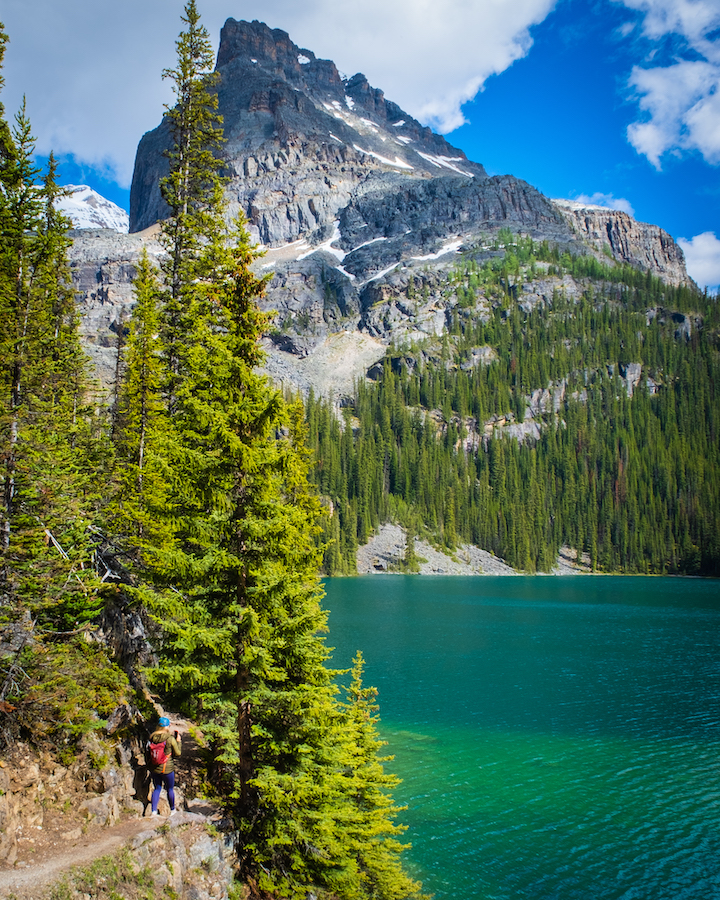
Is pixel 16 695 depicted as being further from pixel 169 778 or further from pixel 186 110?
pixel 186 110

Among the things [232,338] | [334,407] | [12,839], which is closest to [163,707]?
[12,839]

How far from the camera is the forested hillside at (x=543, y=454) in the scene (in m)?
147

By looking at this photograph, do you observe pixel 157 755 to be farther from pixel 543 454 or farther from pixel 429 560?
pixel 543 454

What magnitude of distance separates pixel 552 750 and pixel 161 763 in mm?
24663

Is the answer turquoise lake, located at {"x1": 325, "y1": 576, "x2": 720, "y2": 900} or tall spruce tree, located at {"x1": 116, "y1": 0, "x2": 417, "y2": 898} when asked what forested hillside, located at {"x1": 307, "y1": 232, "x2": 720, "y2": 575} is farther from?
tall spruce tree, located at {"x1": 116, "y1": 0, "x2": 417, "y2": 898}

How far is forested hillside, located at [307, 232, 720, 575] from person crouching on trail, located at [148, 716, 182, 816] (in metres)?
108

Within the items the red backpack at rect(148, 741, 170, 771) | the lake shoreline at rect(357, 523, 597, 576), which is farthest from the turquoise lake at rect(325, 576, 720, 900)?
the lake shoreline at rect(357, 523, 597, 576)

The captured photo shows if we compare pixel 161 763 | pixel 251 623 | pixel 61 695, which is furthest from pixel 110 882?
pixel 251 623

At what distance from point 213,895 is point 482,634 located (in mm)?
51002

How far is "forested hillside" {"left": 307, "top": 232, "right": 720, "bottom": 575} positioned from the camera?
146625 mm

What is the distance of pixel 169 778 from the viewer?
37.0 feet

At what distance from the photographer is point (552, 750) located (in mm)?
29156

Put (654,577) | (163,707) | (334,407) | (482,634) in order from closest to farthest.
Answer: (163,707) < (482,634) < (654,577) < (334,407)

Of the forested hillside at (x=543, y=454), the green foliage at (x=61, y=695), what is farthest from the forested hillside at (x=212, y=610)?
the forested hillside at (x=543, y=454)
